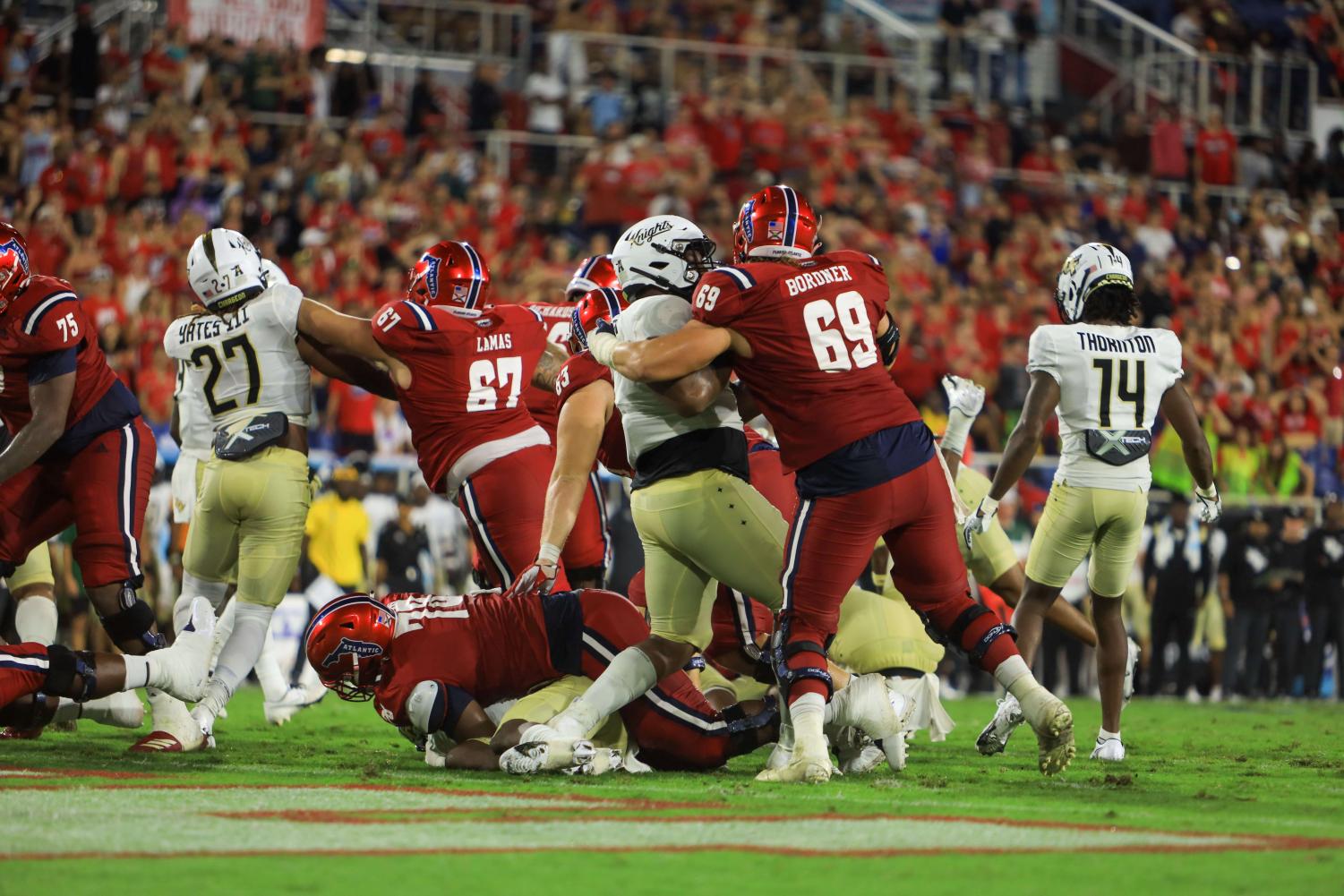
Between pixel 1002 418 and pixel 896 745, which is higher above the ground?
pixel 1002 418

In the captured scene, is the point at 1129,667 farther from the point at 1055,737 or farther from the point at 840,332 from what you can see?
the point at 840,332

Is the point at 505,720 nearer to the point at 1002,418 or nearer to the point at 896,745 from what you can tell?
the point at 896,745

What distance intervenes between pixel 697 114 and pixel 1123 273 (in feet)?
38.5

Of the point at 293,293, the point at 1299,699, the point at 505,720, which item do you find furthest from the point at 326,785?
the point at 1299,699

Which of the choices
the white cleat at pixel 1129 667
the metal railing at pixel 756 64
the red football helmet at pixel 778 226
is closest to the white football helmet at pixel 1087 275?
the white cleat at pixel 1129 667

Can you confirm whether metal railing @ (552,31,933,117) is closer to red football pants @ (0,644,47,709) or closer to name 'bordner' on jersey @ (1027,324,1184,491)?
name 'bordner' on jersey @ (1027,324,1184,491)

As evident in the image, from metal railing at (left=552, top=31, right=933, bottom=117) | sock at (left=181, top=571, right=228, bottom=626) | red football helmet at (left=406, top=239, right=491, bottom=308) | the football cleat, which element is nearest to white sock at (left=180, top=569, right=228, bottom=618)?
sock at (left=181, top=571, right=228, bottom=626)

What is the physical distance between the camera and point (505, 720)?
23.3 ft

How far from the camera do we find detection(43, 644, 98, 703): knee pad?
6828mm

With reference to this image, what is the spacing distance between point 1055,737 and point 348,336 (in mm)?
3375

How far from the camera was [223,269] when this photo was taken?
8016mm

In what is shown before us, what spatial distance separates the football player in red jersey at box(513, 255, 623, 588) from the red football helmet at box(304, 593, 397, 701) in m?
1.62

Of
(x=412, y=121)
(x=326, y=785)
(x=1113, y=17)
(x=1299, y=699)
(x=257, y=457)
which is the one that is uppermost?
(x=1113, y=17)

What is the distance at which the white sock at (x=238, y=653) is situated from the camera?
7.91m
